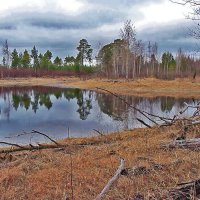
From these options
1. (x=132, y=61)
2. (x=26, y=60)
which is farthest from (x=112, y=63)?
(x=26, y=60)

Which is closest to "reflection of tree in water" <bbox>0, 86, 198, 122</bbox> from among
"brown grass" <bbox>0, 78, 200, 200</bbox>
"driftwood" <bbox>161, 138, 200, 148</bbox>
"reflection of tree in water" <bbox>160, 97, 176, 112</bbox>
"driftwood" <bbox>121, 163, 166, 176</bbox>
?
"reflection of tree in water" <bbox>160, 97, 176, 112</bbox>

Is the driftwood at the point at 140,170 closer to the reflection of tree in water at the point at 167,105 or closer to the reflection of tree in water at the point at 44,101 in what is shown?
the reflection of tree in water at the point at 44,101

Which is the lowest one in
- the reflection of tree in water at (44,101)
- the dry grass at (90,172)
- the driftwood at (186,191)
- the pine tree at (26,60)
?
the reflection of tree in water at (44,101)

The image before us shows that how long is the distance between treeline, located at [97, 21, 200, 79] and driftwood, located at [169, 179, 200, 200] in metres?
53.4

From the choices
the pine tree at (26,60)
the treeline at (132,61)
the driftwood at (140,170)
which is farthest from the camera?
the pine tree at (26,60)

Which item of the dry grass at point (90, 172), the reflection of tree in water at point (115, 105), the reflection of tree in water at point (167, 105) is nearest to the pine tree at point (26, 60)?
the reflection of tree in water at point (115, 105)

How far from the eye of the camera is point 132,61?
268ft

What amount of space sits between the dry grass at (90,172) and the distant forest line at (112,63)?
5771 cm

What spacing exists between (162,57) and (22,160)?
11382 centimetres

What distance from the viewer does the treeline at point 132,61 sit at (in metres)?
68.8

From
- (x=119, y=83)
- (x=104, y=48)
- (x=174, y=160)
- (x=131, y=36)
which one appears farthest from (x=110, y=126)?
(x=104, y=48)

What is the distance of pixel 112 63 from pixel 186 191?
8569 cm

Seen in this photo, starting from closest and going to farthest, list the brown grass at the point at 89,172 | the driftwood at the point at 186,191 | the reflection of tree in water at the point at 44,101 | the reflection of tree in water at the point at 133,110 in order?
the driftwood at the point at 186,191
the brown grass at the point at 89,172
the reflection of tree in water at the point at 133,110
the reflection of tree in water at the point at 44,101

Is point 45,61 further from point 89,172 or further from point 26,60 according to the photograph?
point 89,172
